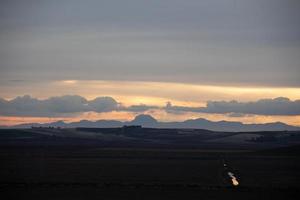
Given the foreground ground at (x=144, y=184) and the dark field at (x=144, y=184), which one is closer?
the dark field at (x=144, y=184)

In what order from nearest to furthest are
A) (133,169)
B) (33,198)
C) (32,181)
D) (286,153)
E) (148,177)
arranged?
(33,198)
(32,181)
(148,177)
(133,169)
(286,153)

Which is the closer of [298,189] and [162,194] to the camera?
[162,194]

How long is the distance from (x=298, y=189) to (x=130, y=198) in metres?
13.2

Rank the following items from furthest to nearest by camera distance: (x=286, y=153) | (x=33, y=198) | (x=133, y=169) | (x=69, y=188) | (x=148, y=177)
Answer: (x=286, y=153)
(x=133, y=169)
(x=148, y=177)
(x=69, y=188)
(x=33, y=198)

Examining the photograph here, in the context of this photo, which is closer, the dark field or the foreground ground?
the dark field

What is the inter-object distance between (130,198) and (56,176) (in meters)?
17.4

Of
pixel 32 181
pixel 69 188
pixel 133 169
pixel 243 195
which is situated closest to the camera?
pixel 243 195

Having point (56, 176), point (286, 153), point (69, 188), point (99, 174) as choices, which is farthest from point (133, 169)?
point (286, 153)

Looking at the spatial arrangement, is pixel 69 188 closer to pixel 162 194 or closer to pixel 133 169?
pixel 162 194

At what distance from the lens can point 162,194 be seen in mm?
38781

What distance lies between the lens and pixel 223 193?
39.8m

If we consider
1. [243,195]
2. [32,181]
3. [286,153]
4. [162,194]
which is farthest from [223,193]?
[286,153]

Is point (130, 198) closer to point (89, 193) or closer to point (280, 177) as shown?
point (89, 193)

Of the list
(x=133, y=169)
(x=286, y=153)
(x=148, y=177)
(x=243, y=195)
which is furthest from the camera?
(x=286, y=153)
